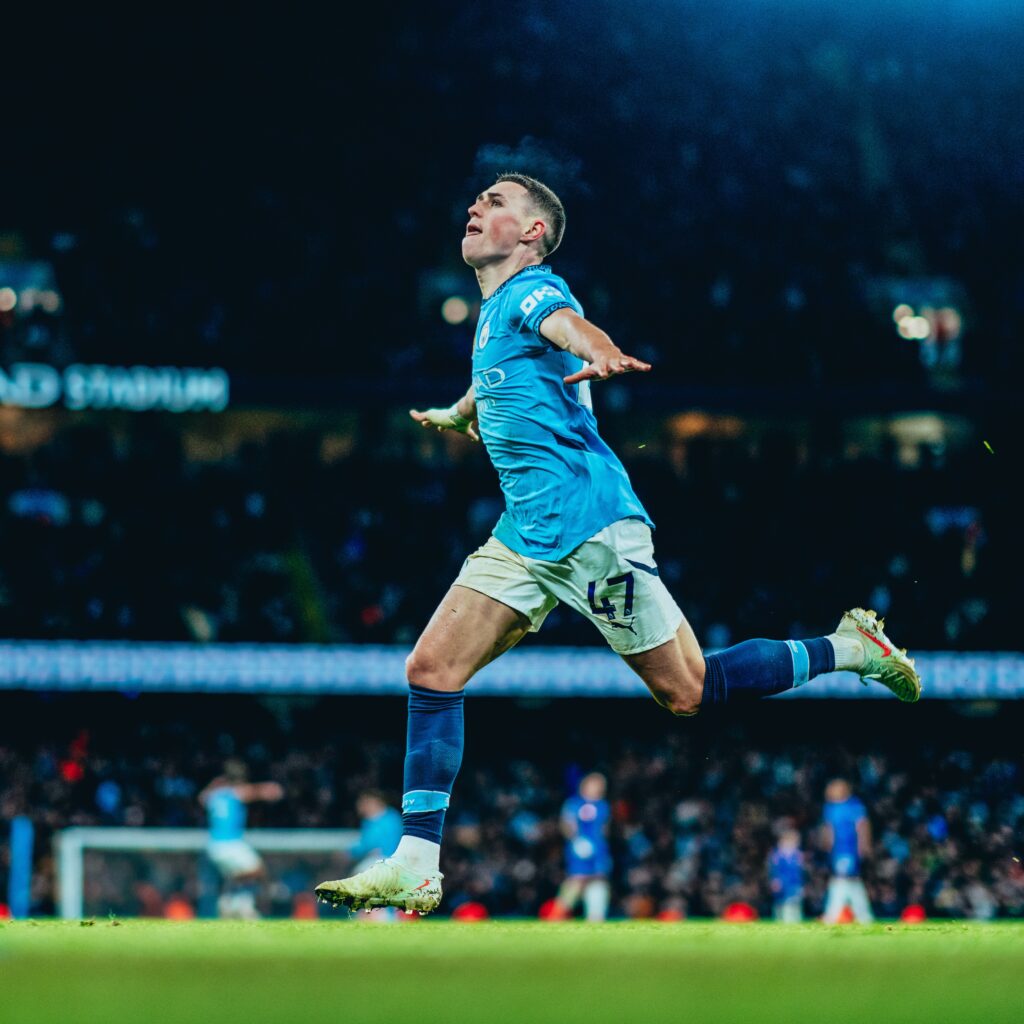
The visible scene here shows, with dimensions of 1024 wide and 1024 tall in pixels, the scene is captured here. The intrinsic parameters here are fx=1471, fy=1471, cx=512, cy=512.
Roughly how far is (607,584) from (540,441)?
0.52 metres

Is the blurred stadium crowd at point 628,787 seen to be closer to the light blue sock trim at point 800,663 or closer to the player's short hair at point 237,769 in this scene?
the player's short hair at point 237,769

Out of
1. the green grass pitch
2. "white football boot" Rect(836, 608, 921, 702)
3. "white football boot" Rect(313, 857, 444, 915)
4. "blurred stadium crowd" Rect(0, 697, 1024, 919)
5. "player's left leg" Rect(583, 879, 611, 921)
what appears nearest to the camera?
the green grass pitch

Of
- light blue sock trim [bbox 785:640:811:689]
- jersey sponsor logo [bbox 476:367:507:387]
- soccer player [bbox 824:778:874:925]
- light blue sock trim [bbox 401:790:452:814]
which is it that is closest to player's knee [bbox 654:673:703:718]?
light blue sock trim [bbox 785:640:811:689]

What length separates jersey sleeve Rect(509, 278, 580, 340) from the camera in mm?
4555

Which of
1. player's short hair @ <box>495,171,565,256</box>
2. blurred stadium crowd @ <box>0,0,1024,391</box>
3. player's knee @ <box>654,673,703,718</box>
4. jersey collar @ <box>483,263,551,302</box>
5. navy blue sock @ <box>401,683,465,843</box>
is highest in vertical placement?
blurred stadium crowd @ <box>0,0,1024,391</box>

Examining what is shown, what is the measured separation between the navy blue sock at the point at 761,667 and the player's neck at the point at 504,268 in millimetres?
1449

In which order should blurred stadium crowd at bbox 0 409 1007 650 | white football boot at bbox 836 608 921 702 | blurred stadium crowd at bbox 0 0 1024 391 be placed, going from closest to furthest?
white football boot at bbox 836 608 921 702 < blurred stadium crowd at bbox 0 409 1007 650 < blurred stadium crowd at bbox 0 0 1024 391

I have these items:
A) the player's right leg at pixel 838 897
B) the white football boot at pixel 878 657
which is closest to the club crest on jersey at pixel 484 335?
the white football boot at pixel 878 657

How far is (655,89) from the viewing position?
22406 mm

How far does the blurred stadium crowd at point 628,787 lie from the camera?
1772cm

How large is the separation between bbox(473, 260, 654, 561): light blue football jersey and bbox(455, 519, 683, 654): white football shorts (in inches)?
1.7

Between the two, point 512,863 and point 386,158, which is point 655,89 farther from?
point 512,863

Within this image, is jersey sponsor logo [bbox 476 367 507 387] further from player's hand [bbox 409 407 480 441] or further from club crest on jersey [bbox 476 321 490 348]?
player's hand [bbox 409 407 480 441]

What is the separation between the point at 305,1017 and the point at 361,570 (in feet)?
56.6
